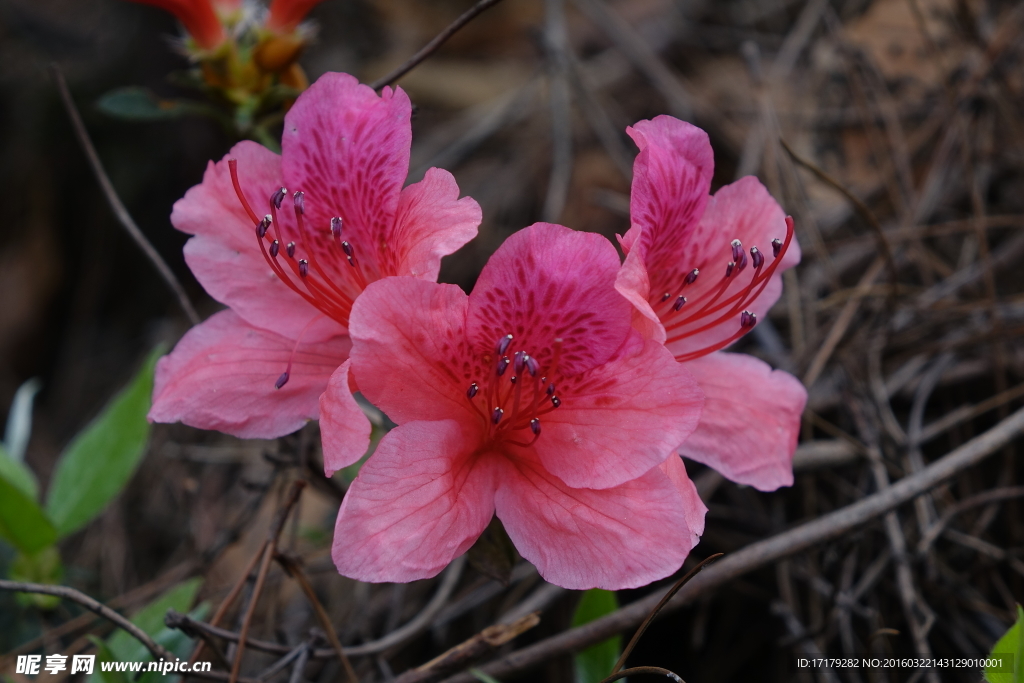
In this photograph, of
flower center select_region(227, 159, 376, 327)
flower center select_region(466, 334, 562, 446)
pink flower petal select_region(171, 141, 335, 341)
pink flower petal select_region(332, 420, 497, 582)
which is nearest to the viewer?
pink flower petal select_region(332, 420, 497, 582)

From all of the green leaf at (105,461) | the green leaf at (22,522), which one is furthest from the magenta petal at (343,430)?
the green leaf at (22,522)

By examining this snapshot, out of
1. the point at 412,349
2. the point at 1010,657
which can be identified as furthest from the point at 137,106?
the point at 1010,657

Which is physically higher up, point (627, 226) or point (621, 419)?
point (621, 419)

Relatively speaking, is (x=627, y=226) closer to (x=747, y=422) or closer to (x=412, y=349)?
(x=747, y=422)

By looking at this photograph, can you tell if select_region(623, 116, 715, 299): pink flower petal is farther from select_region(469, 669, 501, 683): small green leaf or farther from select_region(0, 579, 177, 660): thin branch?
select_region(0, 579, 177, 660): thin branch

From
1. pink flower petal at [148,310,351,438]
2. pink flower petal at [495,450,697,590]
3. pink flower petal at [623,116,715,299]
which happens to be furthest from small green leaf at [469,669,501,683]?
pink flower petal at [623,116,715,299]

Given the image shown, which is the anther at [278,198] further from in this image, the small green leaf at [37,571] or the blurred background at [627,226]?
the small green leaf at [37,571]
